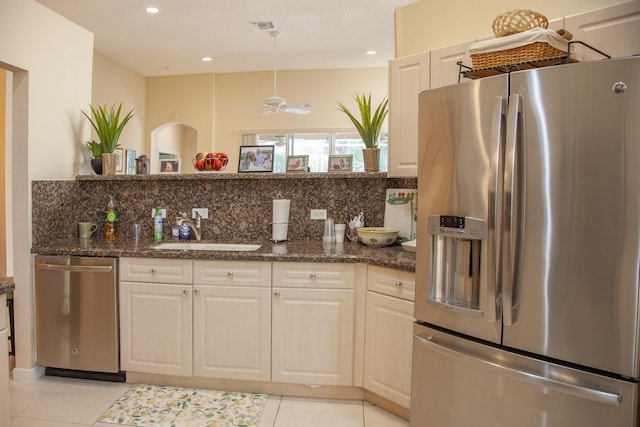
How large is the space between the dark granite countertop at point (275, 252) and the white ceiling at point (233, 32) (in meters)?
2.87

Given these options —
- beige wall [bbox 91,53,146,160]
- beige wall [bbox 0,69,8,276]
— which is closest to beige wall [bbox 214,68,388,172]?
beige wall [bbox 91,53,146,160]

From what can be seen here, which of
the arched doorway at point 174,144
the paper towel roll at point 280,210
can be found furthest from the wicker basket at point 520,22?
the arched doorway at point 174,144

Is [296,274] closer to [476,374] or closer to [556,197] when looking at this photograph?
[476,374]

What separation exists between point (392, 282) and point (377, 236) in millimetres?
487

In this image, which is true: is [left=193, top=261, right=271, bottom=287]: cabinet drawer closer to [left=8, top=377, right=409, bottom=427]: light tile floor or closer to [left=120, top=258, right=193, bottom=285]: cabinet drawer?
[left=120, top=258, right=193, bottom=285]: cabinet drawer

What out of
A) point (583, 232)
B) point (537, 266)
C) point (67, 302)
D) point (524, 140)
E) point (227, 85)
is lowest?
point (67, 302)

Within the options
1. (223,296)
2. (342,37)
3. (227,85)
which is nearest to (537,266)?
(223,296)

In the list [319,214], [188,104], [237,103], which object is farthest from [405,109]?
[188,104]

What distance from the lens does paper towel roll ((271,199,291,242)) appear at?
2906mm

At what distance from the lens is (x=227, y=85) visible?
23.9 ft

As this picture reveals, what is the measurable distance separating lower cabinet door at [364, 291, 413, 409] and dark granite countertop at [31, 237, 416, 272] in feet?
0.70

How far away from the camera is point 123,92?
6750 millimetres

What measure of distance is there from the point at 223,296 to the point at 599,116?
80.8 inches

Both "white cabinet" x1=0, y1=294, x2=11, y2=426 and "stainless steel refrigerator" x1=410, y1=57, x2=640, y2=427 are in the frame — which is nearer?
"stainless steel refrigerator" x1=410, y1=57, x2=640, y2=427
